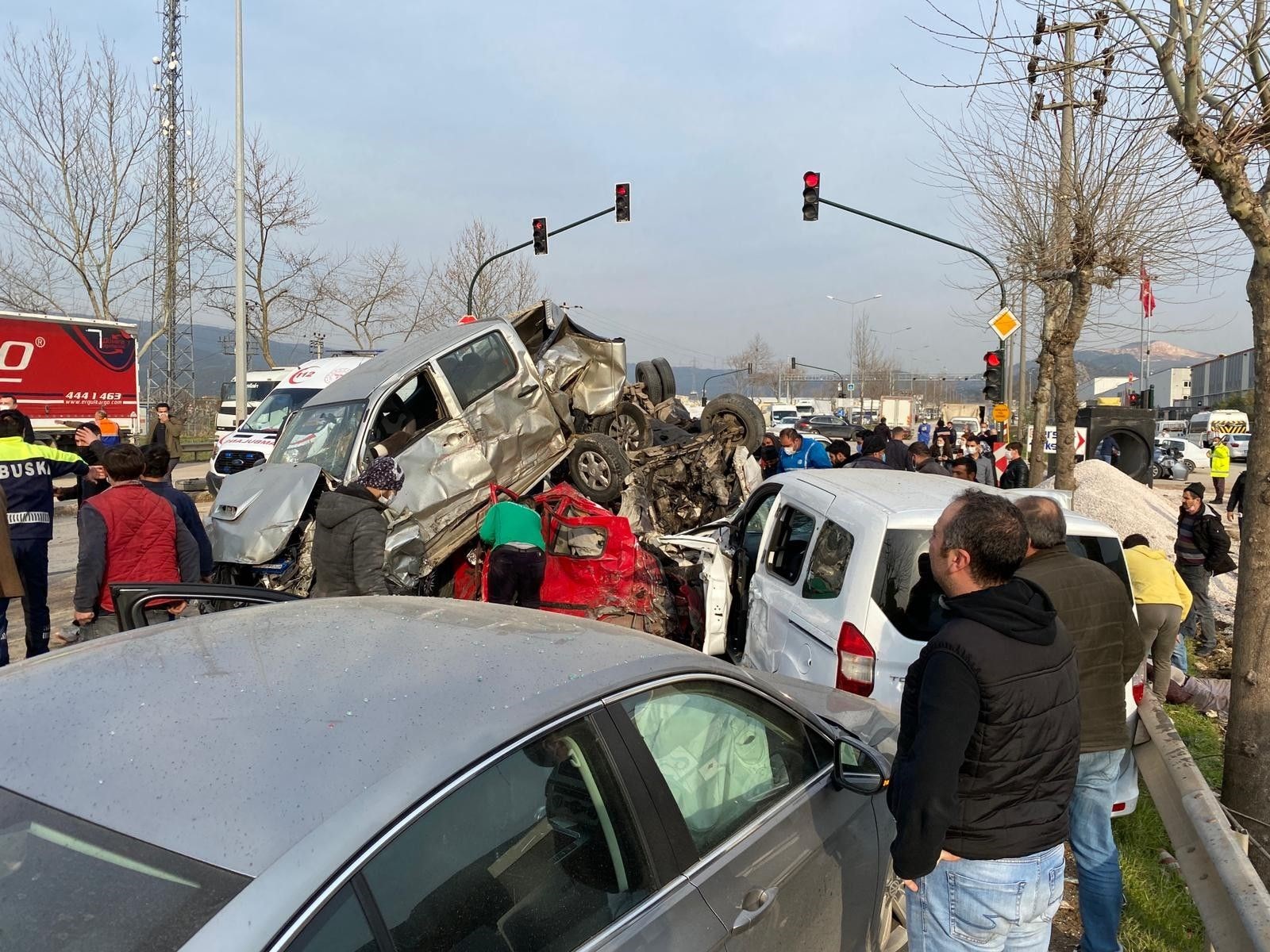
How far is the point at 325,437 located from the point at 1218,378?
108 meters

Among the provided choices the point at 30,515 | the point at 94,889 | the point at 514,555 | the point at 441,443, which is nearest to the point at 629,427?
the point at 441,443

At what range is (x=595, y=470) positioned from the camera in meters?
9.91

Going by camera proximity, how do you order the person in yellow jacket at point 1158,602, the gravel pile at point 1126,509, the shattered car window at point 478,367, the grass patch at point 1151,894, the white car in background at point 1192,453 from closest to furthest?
the grass patch at point 1151,894
the person in yellow jacket at point 1158,602
the shattered car window at point 478,367
the gravel pile at point 1126,509
the white car in background at point 1192,453

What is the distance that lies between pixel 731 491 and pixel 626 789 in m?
8.30

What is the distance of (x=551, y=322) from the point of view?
11367 mm

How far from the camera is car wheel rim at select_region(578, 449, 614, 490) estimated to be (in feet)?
32.2

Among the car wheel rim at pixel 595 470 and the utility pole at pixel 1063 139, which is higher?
the utility pole at pixel 1063 139

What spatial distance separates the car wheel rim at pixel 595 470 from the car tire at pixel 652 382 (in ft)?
12.0

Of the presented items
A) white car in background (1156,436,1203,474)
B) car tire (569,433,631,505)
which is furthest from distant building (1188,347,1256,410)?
car tire (569,433,631,505)

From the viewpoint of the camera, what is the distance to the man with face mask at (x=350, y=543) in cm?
537

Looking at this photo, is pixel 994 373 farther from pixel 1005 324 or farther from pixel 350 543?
pixel 350 543

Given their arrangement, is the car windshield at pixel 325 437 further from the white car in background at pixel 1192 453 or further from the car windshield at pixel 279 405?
the white car in background at pixel 1192 453

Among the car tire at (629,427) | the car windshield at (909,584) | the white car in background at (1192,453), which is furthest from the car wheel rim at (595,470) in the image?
the white car in background at (1192,453)

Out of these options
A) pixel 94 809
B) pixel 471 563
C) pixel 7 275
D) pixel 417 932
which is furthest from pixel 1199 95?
pixel 7 275
